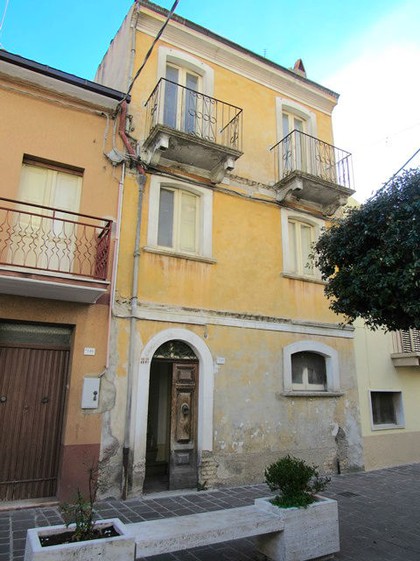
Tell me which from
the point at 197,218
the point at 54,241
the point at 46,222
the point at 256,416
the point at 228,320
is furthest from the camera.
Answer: the point at 197,218

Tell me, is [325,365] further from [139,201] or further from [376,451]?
[139,201]

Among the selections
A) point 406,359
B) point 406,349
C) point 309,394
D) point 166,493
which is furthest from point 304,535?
point 406,349

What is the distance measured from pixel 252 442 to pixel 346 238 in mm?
4566

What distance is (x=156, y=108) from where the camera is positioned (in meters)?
8.71

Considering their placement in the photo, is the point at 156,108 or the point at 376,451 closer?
the point at 156,108

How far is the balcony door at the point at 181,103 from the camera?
9.41 m

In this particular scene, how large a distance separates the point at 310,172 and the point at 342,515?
807 cm

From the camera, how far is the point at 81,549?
3477mm

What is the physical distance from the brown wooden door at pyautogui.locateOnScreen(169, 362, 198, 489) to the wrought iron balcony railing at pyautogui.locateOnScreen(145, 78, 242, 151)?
5183mm

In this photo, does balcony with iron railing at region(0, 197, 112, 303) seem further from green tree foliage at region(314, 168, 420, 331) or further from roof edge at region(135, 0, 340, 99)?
roof edge at region(135, 0, 340, 99)

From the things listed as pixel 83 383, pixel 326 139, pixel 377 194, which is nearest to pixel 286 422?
pixel 83 383

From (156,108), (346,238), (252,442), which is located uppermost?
(156,108)

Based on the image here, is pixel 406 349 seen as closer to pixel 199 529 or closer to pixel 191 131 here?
pixel 191 131

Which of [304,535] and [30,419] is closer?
[304,535]
